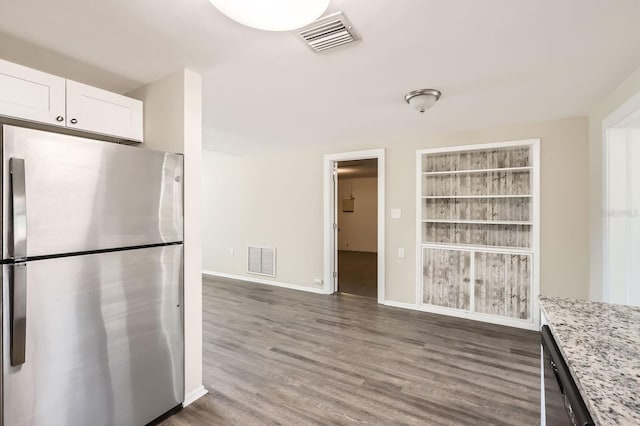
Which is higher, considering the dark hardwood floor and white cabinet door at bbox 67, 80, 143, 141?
white cabinet door at bbox 67, 80, 143, 141

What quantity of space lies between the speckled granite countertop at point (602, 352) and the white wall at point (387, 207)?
84.7 inches

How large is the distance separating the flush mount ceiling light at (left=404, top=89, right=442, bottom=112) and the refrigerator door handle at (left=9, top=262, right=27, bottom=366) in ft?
8.66

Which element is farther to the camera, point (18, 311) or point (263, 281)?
point (263, 281)

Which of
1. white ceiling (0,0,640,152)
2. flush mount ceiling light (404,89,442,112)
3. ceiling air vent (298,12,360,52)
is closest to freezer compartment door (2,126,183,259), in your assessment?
white ceiling (0,0,640,152)

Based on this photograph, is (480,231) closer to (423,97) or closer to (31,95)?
(423,97)

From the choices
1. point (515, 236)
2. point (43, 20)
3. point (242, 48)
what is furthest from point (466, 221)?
point (43, 20)

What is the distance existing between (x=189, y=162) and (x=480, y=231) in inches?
137

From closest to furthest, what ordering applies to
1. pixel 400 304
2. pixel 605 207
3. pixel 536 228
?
1. pixel 605 207
2. pixel 536 228
3. pixel 400 304

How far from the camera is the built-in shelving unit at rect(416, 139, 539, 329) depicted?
3.40 meters

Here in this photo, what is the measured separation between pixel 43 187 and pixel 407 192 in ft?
11.8

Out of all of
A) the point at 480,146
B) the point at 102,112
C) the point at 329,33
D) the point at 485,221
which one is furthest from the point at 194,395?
the point at 480,146

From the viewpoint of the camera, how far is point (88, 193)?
154 cm

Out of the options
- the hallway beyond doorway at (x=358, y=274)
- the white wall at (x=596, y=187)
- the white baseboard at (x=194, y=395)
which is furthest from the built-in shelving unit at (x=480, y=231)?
the white baseboard at (x=194, y=395)

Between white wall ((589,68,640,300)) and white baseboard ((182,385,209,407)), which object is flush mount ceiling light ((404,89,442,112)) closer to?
white wall ((589,68,640,300))
